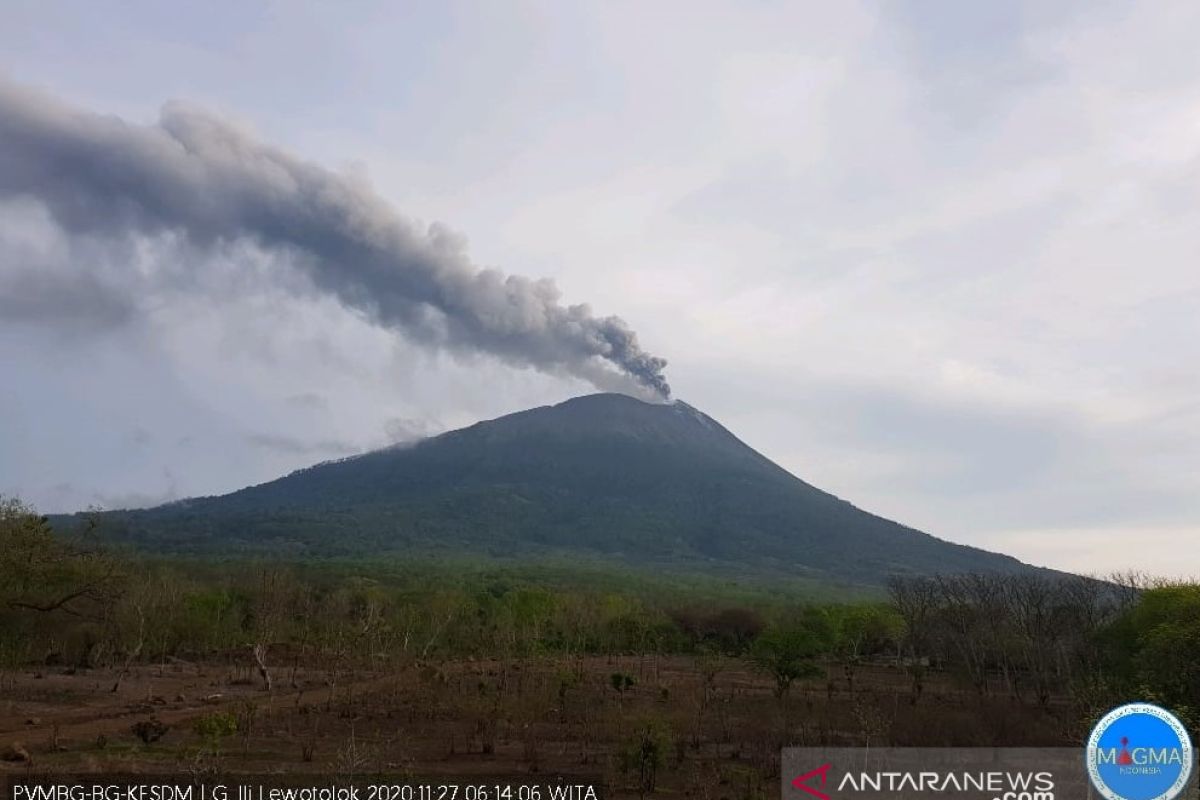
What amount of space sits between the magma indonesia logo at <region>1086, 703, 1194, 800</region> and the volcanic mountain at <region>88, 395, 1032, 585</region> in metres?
102

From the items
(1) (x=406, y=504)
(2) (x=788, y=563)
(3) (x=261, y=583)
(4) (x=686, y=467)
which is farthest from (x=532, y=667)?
(4) (x=686, y=467)

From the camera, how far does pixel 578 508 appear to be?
138750 mm

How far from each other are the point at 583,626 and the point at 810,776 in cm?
3380

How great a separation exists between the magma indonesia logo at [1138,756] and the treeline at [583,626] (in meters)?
2.06

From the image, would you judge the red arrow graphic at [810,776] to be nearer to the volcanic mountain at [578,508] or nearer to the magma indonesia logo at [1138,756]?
the magma indonesia logo at [1138,756]

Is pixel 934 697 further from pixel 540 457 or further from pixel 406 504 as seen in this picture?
pixel 540 457

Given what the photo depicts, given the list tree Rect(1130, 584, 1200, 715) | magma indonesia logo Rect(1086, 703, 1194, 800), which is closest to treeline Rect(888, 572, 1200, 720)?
tree Rect(1130, 584, 1200, 715)

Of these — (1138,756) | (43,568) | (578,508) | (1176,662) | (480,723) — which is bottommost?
(480,723)

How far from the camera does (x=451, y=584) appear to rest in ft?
225

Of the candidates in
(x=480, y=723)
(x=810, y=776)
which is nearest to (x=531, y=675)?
(x=480, y=723)

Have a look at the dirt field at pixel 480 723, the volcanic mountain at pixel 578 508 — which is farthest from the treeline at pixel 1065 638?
the volcanic mountain at pixel 578 508

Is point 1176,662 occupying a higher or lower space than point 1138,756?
higher

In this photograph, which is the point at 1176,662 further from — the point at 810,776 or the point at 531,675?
the point at 531,675

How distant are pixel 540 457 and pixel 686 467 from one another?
2659 centimetres
